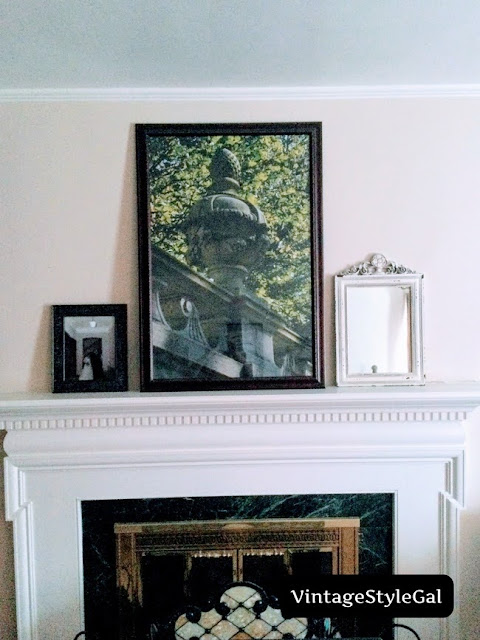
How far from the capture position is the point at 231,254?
1.79m

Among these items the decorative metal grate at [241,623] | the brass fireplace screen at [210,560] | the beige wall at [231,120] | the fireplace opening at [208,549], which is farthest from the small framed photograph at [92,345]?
the decorative metal grate at [241,623]

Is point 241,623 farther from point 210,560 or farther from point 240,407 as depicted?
point 240,407

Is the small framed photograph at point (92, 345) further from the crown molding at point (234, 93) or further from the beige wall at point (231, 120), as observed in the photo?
the crown molding at point (234, 93)

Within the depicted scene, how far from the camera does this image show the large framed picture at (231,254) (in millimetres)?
1782

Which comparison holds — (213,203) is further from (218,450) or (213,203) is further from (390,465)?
(390,465)

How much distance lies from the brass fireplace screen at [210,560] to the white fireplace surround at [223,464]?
0.46 ft

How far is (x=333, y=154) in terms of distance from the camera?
5.98 feet

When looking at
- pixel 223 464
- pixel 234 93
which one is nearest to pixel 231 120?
pixel 234 93

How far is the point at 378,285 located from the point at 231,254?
0.53 meters

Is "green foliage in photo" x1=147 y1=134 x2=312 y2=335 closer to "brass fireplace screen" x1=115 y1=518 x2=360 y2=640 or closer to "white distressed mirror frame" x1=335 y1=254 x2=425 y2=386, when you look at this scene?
"white distressed mirror frame" x1=335 y1=254 x2=425 y2=386

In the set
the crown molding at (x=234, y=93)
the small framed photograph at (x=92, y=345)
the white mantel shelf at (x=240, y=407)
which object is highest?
the crown molding at (x=234, y=93)

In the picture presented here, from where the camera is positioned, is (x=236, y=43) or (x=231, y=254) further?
(x=231, y=254)

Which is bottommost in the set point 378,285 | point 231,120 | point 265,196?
point 378,285

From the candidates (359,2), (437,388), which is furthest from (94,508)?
(359,2)
